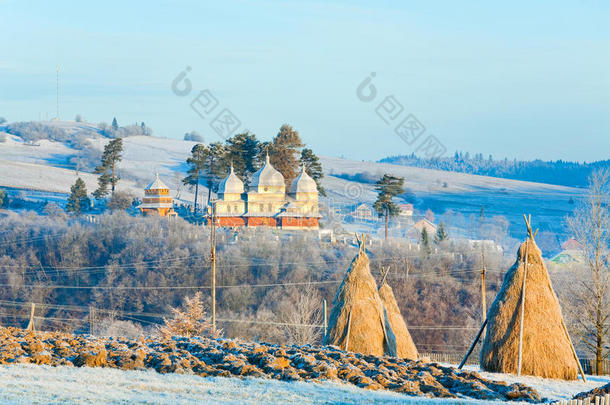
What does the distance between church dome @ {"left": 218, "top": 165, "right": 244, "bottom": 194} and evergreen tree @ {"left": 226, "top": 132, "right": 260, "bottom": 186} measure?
471 cm

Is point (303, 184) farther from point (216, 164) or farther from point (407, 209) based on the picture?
point (407, 209)

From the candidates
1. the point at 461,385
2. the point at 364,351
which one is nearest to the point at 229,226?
the point at 364,351

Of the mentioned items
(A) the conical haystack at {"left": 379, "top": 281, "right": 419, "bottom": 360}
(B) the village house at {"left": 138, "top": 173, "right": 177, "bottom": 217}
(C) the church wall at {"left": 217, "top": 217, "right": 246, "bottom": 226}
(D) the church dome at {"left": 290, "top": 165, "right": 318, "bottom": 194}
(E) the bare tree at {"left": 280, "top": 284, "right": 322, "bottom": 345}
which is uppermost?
(D) the church dome at {"left": 290, "top": 165, "right": 318, "bottom": 194}

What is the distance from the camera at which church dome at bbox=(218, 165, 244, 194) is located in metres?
78.6

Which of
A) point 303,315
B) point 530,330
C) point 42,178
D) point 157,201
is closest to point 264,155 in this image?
point 157,201

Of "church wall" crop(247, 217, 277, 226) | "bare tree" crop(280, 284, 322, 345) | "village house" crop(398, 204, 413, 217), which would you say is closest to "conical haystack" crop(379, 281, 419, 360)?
"bare tree" crop(280, 284, 322, 345)

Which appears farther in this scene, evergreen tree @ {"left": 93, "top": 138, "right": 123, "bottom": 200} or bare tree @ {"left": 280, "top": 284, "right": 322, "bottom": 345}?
evergreen tree @ {"left": 93, "top": 138, "right": 123, "bottom": 200}

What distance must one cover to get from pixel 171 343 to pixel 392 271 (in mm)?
56990

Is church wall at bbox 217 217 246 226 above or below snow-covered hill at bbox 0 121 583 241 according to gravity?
below

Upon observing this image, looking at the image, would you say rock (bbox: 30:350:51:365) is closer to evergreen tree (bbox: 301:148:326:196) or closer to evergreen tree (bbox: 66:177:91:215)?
evergreen tree (bbox: 301:148:326:196)

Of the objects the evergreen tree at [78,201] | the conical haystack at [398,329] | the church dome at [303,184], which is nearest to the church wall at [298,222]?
the church dome at [303,184]

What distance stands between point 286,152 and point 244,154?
4.13m

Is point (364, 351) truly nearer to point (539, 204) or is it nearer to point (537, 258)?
point (537, 258)

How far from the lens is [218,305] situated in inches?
2744
